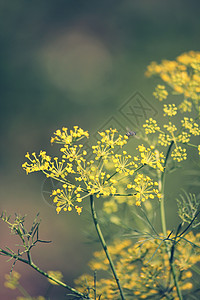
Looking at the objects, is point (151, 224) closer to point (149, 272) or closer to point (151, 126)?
point (149, 272)

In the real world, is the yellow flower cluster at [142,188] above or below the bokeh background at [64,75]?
below

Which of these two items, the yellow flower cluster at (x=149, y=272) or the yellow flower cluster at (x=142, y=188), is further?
the yellow flower cluster at (x=149, y=272)

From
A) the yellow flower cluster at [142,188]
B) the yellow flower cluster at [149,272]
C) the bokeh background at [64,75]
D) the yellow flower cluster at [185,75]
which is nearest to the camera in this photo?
the yellow flower cluster at [142,188]

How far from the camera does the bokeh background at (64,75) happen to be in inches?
199

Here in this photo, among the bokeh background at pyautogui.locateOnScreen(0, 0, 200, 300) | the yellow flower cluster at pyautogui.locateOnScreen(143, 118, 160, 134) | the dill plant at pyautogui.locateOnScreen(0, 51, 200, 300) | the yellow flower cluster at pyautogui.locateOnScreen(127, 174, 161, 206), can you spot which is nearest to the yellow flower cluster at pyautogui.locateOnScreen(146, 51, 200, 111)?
the dill plant at pyautogui.locateOnScreen(0, 51, 200, 300)

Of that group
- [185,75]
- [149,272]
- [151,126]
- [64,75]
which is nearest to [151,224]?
[149,272]

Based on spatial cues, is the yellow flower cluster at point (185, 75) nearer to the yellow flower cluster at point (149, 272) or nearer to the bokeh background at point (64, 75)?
the yellow flower cluster at point (149, 272)

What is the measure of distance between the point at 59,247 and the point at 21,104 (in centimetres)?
242

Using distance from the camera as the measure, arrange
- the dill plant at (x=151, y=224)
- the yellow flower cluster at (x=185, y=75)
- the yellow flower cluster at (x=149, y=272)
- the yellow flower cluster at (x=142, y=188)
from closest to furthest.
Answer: the yellow flower cluster at (x=142, y=188), the dill plant at (x=151, y=224), the yellow flower cluster at (x=149, y=272), the yellow flower cluster at (x=185, y=75)

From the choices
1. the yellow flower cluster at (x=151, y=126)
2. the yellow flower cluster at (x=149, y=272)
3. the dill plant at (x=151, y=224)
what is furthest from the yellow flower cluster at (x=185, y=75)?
the yellow flower cluster at (x=149, y=272)

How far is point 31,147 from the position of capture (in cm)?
563

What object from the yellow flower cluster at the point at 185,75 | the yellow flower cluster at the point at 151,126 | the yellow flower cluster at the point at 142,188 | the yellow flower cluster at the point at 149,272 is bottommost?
the yellow flower cluster at the point at 149,272

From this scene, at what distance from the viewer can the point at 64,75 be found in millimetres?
6422

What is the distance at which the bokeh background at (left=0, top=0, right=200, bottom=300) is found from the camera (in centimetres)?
504
